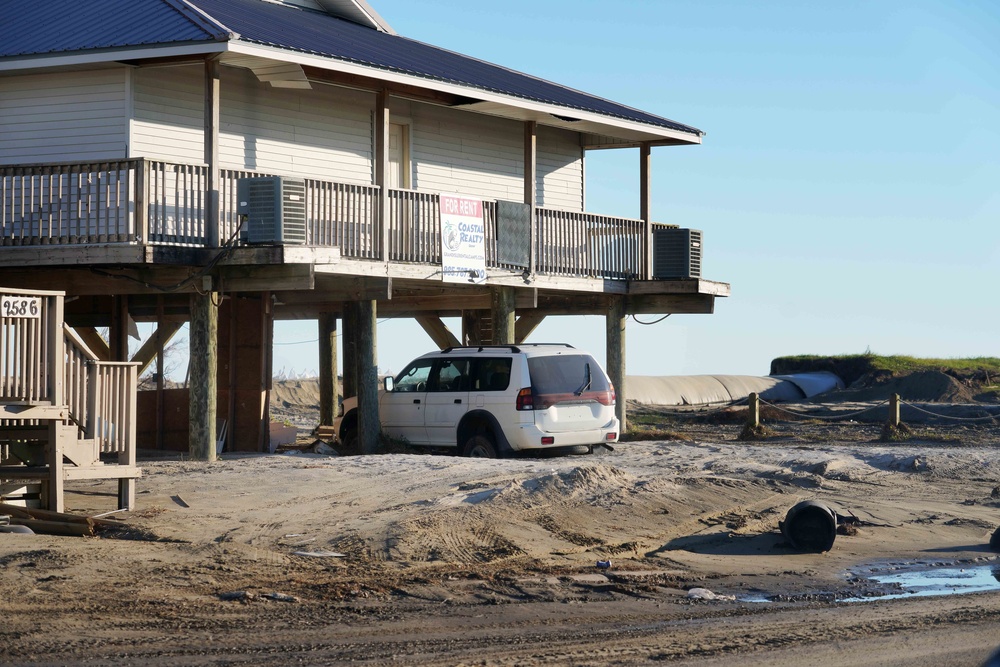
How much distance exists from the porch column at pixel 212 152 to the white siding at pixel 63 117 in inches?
70.8

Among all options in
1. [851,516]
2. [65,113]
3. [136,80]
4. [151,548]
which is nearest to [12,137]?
[65,113]

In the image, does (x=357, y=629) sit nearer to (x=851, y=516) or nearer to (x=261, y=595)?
(x=261, y=595)

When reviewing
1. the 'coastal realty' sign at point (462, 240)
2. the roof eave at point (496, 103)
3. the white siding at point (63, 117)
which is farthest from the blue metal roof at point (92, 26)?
the 'coastal realty' sign at point (462, 240)

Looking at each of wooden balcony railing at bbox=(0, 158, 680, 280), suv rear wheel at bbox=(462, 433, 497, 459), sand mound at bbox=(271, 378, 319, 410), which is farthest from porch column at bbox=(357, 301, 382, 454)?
sand mound at bbox=(271, 378, 319, 410)

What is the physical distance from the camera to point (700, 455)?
2081 centimetres

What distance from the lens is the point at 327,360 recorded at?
2775cm

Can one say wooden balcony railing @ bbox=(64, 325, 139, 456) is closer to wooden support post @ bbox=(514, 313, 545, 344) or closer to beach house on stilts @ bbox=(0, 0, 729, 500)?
beach house on stilts @ bbox=(0, 0, 729, 500)

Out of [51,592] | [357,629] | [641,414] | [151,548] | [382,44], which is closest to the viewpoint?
[357,629]

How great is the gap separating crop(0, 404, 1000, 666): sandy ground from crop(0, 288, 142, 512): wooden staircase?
702 millimetres

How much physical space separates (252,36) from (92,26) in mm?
3260

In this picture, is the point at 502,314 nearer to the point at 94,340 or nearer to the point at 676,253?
the point at 676,253

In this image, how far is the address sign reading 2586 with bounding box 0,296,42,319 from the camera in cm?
1298

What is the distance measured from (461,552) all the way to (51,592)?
3.83 m

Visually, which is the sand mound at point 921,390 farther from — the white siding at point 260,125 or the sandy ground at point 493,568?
→ the white siding at point 260,125
